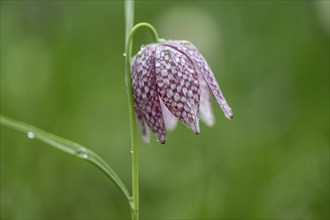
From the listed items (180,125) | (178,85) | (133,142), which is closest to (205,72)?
(178,85)

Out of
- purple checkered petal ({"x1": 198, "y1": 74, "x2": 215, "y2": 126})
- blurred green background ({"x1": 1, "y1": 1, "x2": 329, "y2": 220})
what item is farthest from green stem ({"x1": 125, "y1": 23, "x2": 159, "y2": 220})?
blurred green background ({"x1": 1, "y1": 1, "x2": 329, "y2": 220})

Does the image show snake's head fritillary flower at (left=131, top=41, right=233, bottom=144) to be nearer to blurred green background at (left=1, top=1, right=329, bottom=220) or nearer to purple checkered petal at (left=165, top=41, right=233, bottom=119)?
purple checkered petal at (left=165, top=41, right=233, bottom=119)

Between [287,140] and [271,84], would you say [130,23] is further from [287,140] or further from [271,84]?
[271,84]

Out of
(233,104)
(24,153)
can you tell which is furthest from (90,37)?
(24,153)

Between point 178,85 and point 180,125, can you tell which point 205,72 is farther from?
point 180,125

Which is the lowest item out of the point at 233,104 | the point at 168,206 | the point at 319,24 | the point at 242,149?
the point at 168,206

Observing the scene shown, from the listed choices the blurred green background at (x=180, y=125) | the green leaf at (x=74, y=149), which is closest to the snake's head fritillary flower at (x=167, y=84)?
the green leaf at (x=74, y=149)
